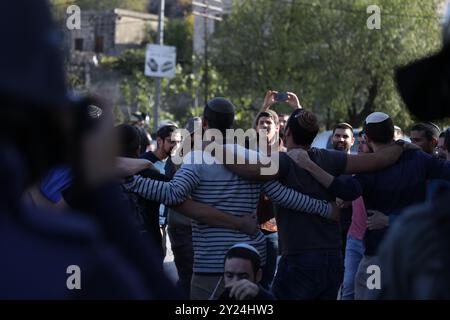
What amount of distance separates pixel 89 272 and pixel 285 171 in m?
4.19

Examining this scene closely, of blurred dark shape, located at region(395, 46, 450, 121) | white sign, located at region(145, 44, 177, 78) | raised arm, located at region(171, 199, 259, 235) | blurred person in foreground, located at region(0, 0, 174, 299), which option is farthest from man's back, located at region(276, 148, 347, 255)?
white sign, located at region(145, 44, 177, 78)

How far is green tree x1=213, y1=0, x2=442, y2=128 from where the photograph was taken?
36906 mm

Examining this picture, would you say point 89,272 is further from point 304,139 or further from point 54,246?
point 304,139

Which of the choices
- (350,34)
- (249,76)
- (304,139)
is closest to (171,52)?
(249,76)

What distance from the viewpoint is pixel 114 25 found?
76.2m

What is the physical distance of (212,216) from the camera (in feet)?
18.2

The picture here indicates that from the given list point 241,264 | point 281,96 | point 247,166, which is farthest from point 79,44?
point 241,264

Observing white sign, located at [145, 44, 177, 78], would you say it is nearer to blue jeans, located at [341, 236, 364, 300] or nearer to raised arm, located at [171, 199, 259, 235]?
blue jeans, located at [341, 236, 364, 300]

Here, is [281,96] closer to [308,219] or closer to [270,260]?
[270,260]

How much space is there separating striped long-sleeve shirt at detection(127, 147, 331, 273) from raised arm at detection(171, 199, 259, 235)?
3 cm

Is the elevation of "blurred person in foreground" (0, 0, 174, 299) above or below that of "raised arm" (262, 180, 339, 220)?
above

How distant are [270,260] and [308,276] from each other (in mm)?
1038

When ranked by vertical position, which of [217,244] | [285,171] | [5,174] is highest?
[5,174]

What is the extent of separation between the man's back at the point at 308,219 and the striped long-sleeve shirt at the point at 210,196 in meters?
0.32
